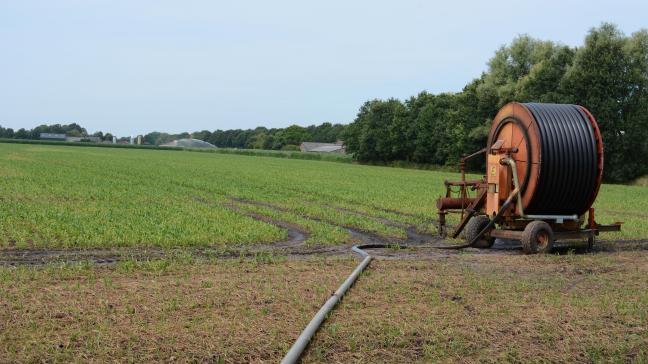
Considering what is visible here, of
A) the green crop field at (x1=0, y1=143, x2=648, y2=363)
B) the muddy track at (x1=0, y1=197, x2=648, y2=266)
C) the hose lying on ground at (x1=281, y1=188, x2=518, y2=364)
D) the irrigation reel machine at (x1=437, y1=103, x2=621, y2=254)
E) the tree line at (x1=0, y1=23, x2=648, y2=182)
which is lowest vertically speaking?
the muddy track at (x1=0, y1=197, x2=648, y2=266)

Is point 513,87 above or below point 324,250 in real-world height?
above

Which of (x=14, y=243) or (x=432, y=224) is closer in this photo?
(x=14, y=243)

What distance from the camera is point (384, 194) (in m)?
30.3

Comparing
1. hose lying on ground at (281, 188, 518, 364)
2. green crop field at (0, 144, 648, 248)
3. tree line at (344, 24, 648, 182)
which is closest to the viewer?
hose lying on ground at (281, 188, 518, 364)

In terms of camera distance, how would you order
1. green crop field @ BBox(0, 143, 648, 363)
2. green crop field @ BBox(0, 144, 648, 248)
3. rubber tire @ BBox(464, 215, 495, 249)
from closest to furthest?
1. green crop field @ BBox(0, 143, 648, 363)
2. green crop field @ BBox(0, 144, 648, 248)
3. rubber tire @ BBox(464, 215, 495, 249)

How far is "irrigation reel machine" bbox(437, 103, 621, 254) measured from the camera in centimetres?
1377

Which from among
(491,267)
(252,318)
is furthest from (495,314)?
(491,267)

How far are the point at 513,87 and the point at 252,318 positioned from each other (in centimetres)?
5532

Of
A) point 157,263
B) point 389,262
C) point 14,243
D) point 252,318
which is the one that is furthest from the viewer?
point 14,243

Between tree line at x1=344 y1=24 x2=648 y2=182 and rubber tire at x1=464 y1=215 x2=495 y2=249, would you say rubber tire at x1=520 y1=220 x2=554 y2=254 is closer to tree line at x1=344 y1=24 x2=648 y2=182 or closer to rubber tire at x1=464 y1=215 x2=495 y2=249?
rubber tire at x1=464 y1=215 x2=495 y2=249

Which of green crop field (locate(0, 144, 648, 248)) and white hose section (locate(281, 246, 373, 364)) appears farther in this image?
green crop field (locate(0, 144, 648, 248))

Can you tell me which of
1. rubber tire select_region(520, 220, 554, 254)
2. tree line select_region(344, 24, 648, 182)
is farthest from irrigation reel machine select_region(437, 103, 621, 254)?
tree line select_region(344, 24, 648, 182)

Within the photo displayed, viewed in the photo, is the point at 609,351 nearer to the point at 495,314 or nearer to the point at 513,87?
the point at 495,314

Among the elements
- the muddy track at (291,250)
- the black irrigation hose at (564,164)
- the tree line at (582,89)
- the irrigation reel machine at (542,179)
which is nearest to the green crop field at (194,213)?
the muddy track at (291,250)
